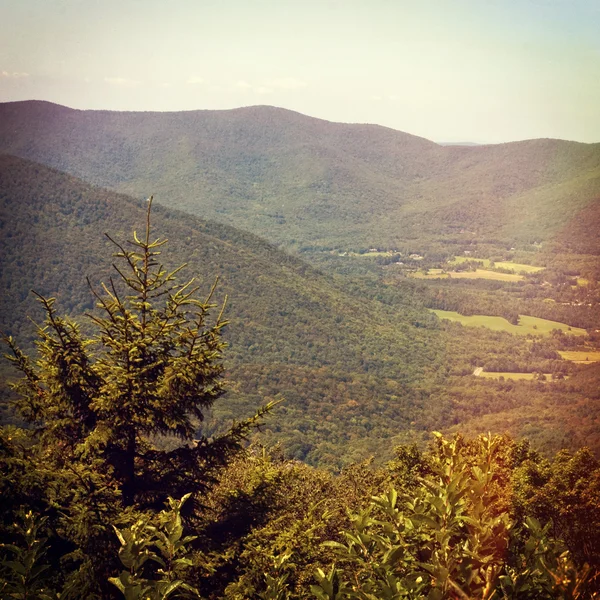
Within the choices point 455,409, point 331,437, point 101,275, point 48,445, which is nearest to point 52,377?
point 48,445

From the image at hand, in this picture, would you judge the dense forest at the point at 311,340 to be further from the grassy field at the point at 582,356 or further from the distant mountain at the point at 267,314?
the grassy field at the point at 582,356

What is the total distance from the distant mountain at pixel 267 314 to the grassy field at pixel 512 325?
9578mm

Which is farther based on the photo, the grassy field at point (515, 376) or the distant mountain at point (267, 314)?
the grassy field at point (515, 376)

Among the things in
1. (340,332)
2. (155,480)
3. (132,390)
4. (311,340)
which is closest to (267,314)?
(311,340)

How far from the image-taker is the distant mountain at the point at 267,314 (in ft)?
286

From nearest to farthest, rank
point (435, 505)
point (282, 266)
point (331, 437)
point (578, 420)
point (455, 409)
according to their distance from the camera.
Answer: point (435, 505) → point (578, 420) → point (331, 437) → point (455, 409) → point (282, 266)

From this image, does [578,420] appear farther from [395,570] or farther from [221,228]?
[221,228]

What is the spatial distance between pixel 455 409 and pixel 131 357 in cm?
10001

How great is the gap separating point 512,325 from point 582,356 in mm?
30342

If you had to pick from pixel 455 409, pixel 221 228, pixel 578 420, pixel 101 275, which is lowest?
pixel 455 409

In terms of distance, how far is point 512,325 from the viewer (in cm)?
15575

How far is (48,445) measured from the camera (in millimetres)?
9664

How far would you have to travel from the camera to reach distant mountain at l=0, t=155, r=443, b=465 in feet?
286

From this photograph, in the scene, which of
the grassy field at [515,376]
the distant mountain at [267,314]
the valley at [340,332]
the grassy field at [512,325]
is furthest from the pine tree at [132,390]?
the grassy field at [512,325]
